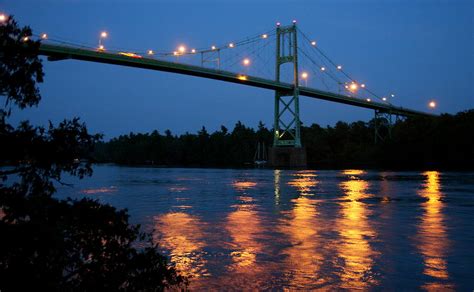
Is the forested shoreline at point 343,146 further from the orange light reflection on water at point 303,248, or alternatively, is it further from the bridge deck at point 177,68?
the orange light reflection on water at point 303,248

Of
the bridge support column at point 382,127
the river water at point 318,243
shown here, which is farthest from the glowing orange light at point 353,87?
the river water at point 318,243

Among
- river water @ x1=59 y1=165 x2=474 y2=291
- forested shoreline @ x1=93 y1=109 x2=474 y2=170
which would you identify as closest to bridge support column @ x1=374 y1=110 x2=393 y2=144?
forested shoreline @ x1=93 y1=109 x2=474 y2=170

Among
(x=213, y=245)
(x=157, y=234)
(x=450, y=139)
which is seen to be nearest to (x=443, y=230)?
(x=213, y=245)

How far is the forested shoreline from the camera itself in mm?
62938

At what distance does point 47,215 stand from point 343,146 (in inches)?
3624

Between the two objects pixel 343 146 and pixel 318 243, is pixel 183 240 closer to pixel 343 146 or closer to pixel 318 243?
pixel 318 243

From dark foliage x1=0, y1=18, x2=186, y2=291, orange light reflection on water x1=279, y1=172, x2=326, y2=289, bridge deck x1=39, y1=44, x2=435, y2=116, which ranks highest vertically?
bridge deck x1=39, y1=44, x2=435, y2=116

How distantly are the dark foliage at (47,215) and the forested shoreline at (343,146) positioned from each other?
61.1m

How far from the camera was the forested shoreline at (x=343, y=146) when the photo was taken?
6294 centimetres

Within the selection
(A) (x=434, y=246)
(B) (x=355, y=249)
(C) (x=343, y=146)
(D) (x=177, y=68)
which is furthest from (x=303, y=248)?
(C) (x=343, y=146)

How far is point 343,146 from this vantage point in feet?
307

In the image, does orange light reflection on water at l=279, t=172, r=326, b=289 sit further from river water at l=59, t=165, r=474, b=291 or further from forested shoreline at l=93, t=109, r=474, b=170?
forested shoreline at l=93, t=109, r=474, b=170

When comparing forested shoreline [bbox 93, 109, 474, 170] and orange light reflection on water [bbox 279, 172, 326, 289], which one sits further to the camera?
forested shoreline [bbox 93, 109, 474, 170]

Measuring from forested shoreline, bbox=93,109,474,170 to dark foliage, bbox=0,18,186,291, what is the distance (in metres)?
61.1
